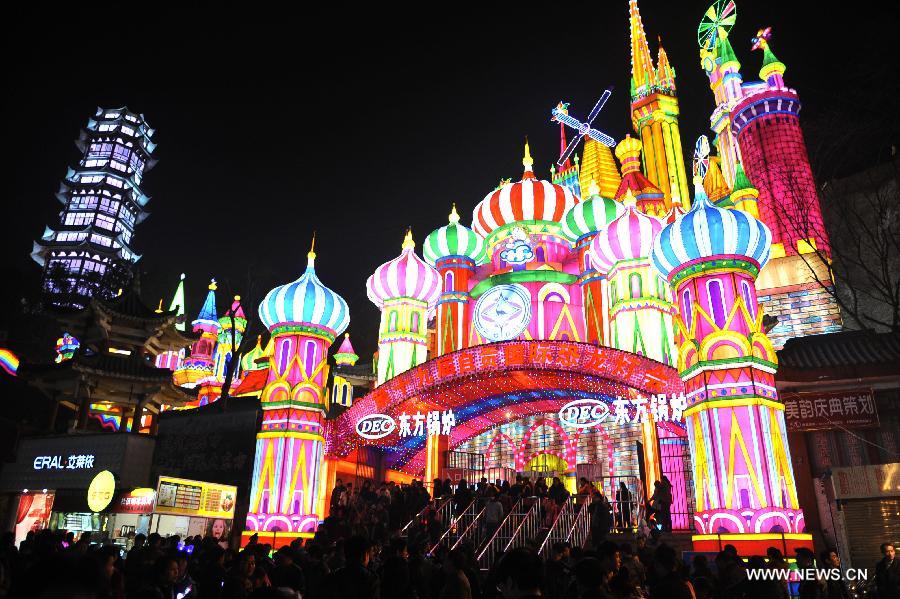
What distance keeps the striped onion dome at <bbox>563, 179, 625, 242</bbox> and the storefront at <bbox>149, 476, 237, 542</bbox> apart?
15.6m

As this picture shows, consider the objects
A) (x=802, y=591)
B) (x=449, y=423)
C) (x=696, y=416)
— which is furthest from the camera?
(x=449, y=423)

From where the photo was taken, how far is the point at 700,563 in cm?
730

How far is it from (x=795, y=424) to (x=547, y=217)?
12418 mm

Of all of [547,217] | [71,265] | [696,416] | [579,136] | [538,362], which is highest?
[579,136]

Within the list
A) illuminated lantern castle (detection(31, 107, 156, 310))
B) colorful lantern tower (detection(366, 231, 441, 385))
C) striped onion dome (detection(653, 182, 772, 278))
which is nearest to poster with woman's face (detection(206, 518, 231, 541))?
colorful lantern tower (detection(366, 231, 441, 385))

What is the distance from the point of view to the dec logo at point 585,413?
18.8 m

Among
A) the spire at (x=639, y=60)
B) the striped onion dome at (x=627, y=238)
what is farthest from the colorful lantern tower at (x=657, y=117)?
the striped onion dome at (x=627, y=238)

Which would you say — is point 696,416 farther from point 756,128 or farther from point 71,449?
point 756,128

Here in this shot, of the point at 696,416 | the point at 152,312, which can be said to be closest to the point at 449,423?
the point at 696,416

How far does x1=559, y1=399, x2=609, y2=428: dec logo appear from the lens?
18812 millimetres

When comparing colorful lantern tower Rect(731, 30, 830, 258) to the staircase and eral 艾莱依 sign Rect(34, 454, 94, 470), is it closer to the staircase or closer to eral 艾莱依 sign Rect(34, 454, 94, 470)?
the staircase

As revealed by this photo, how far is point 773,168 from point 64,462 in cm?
3733

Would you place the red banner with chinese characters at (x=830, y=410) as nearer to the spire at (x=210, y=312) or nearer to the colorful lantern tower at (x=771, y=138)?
the colorful lantern tower at (x=771, y=138)
